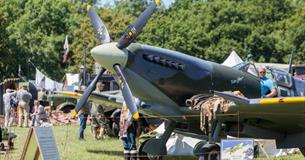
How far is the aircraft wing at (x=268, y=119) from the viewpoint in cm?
988

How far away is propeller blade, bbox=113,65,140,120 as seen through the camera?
1016 centimetres

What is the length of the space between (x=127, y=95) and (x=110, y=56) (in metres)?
0.78

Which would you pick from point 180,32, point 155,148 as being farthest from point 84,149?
point 180,32

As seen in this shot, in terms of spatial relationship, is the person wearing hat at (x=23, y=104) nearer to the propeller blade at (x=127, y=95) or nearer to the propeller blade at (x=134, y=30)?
the propeller blade at (x=134, y=30)

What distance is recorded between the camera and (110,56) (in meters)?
10.4

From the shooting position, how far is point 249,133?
11.1 meters

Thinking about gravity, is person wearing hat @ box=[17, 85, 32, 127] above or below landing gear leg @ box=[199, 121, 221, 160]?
above

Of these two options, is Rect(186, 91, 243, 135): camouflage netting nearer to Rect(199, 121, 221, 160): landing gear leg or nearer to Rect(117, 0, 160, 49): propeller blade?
Rect(199, 121, 221, 160): landing gear leg

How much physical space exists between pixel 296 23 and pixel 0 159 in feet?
155

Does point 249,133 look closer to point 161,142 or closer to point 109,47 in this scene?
point 161,142

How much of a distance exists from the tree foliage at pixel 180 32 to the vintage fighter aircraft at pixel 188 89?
3805 centimetres

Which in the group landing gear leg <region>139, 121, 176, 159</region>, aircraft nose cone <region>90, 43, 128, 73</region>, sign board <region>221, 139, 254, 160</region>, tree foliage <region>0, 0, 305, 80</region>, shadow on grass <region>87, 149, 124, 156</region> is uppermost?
tree foliage <region>0, 0, 305, 80</region>

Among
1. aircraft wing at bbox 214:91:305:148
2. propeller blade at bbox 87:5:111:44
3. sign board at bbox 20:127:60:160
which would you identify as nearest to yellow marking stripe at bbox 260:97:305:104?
aircraft wing at bbox 214:91:305:148

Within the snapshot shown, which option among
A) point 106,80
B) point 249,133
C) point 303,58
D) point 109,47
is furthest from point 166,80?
point 303,58
